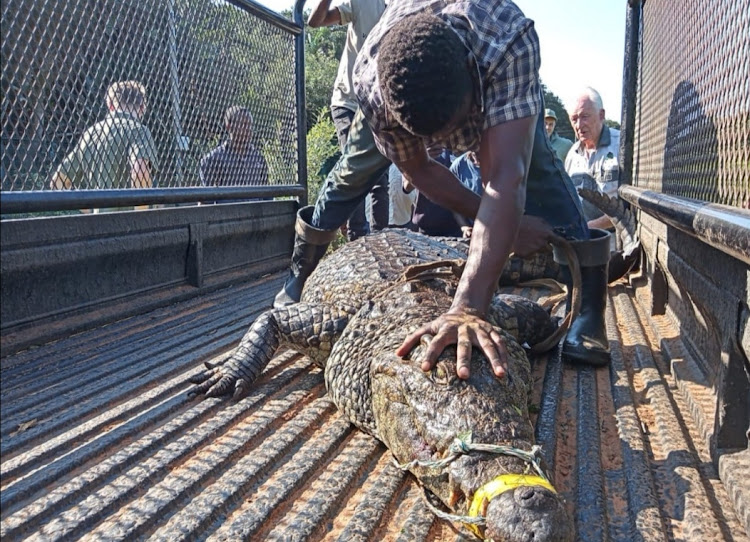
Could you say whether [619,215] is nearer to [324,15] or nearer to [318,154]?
[324,15]

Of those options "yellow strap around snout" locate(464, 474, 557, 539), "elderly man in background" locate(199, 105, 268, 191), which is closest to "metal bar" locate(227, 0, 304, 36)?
"elderly man in background" locate(199, 105, 268, 191)

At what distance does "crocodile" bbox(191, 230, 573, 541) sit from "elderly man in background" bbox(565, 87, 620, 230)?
9.28 feet

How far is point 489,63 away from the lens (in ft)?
7.41

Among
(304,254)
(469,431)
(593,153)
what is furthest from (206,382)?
(593,153)

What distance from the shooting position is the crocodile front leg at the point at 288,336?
99.0 inches

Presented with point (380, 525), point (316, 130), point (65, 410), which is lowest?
point (380, 525)

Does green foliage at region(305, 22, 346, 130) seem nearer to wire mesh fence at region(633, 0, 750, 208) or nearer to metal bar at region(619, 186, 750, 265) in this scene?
wire mesh fence at region(633, 0, 750, 208)

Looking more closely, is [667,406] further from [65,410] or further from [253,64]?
[253,64]

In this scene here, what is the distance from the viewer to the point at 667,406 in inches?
91.4

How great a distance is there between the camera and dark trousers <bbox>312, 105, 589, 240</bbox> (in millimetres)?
3053

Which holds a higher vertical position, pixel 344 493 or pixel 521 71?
pixel 521 71

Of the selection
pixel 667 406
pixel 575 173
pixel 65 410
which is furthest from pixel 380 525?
pixel 575 173

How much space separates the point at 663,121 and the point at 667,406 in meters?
1.88

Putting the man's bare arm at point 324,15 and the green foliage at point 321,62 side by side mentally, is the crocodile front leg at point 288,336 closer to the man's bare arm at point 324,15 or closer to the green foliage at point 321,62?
the man's bare arm at point 324,15
